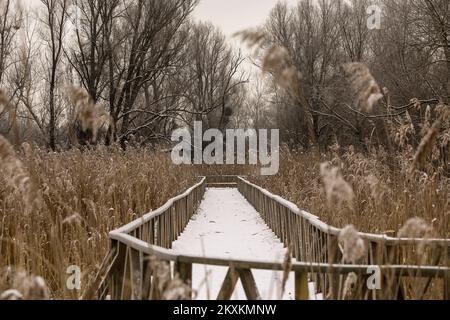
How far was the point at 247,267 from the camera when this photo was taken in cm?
231

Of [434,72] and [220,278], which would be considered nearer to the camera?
[220,278]

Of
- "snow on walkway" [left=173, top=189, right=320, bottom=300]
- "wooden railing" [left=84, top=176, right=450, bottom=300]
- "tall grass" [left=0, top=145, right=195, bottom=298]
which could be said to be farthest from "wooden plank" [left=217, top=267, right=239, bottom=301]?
"snow on walkway" [left=173, top=189, right=320, bottom=300]

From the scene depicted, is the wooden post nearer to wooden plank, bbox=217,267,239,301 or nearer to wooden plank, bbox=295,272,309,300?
wooden plank, bbox=217,267,239,301

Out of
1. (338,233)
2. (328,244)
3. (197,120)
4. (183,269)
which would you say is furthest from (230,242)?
(197,120)

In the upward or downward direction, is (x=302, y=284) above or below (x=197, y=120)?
below

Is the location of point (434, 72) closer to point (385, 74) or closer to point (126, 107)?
point (385, 74)

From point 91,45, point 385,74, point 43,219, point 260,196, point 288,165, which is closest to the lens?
point 43,219

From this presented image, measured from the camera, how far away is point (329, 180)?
1.65 m

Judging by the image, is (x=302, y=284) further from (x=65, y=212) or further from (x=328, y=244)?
(x=65, y=212)

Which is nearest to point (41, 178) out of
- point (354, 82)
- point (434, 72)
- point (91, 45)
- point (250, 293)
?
point (250, 293)

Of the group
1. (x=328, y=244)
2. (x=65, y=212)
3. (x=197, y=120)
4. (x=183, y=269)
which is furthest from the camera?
(x=197, y=120)

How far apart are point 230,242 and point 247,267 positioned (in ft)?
12.6

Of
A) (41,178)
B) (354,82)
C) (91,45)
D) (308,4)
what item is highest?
(308,4)

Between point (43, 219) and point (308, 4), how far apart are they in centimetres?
1925
